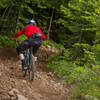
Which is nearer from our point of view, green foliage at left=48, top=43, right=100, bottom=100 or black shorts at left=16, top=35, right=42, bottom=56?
green foliage at left=48, top=43, right=100, bottom=100

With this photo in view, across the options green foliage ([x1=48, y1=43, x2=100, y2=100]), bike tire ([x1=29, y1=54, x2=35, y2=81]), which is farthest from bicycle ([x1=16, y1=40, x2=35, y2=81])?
green foliage ([x1=48, y1=43, x2=100, y2=100])

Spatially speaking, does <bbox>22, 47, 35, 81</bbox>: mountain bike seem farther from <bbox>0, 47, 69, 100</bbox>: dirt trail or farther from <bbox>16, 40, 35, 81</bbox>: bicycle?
<bbox>0, 47, 69, 100</bbox>: dirt trail

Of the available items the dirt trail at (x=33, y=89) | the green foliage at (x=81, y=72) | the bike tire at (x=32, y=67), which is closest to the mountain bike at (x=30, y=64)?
the bike tire at (x=32, y=67)

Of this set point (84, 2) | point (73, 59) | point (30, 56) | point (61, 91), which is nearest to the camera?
point (61, 91)

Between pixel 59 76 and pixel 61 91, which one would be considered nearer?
pixel 61 91

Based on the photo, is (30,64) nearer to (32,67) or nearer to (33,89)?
(32,67)

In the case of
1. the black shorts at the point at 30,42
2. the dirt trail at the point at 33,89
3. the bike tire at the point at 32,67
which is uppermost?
the black shorts at the point at 30,42

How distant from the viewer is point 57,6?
17.5 meters

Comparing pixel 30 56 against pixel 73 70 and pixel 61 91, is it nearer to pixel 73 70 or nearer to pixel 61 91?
pixel 61 91

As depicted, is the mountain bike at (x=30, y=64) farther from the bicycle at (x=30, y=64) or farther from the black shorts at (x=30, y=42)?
the black shorts at (x=30, y=42)

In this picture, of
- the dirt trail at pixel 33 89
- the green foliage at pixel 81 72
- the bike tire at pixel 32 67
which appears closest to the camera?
the dirt trail at pixel 33 89

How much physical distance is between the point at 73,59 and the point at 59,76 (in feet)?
9.00

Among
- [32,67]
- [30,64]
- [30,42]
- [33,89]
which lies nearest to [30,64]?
[30,64]

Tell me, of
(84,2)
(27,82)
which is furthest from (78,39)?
(27,82)
